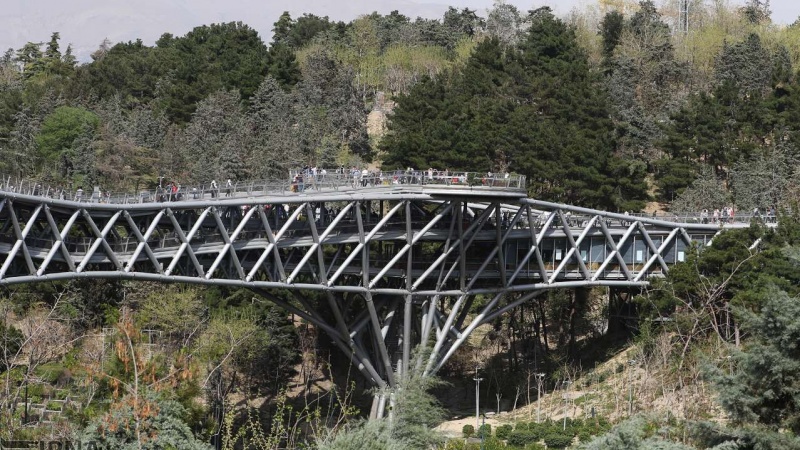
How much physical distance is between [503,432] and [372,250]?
1507 cm

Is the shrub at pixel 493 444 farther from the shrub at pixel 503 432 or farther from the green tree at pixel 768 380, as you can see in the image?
the green tree at pixel 768 380

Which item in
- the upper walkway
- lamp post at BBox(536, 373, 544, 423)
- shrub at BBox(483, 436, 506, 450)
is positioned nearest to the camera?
shrub at BBox(483, 436, 506, 450)

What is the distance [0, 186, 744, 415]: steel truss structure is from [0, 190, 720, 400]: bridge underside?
0.08 meters

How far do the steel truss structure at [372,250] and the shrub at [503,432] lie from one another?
4.47 m

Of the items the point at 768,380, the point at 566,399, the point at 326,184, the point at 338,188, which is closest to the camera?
the point at 768,380

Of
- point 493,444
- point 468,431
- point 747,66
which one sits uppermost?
point 747,66

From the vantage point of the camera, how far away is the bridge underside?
65875 millimetres

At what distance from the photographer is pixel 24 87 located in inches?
5581

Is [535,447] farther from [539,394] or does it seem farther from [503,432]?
[539,394]

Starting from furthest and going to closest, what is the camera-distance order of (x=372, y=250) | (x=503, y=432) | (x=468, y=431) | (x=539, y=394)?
1. (x=372, y=250)
2. (x=539, y=394)
3. (x=468, y=431)
4. (x=503, y=432)

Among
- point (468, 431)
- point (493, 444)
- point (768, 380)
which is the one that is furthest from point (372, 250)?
point (768, 380)

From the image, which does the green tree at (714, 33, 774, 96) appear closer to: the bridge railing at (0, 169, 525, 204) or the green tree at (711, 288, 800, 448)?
the bridge railing at (0, 169, 525, 204)

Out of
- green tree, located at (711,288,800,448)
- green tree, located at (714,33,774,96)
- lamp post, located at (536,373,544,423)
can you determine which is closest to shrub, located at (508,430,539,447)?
lamp post, located at (536,373,544,423)

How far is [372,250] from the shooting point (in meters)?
80.8
